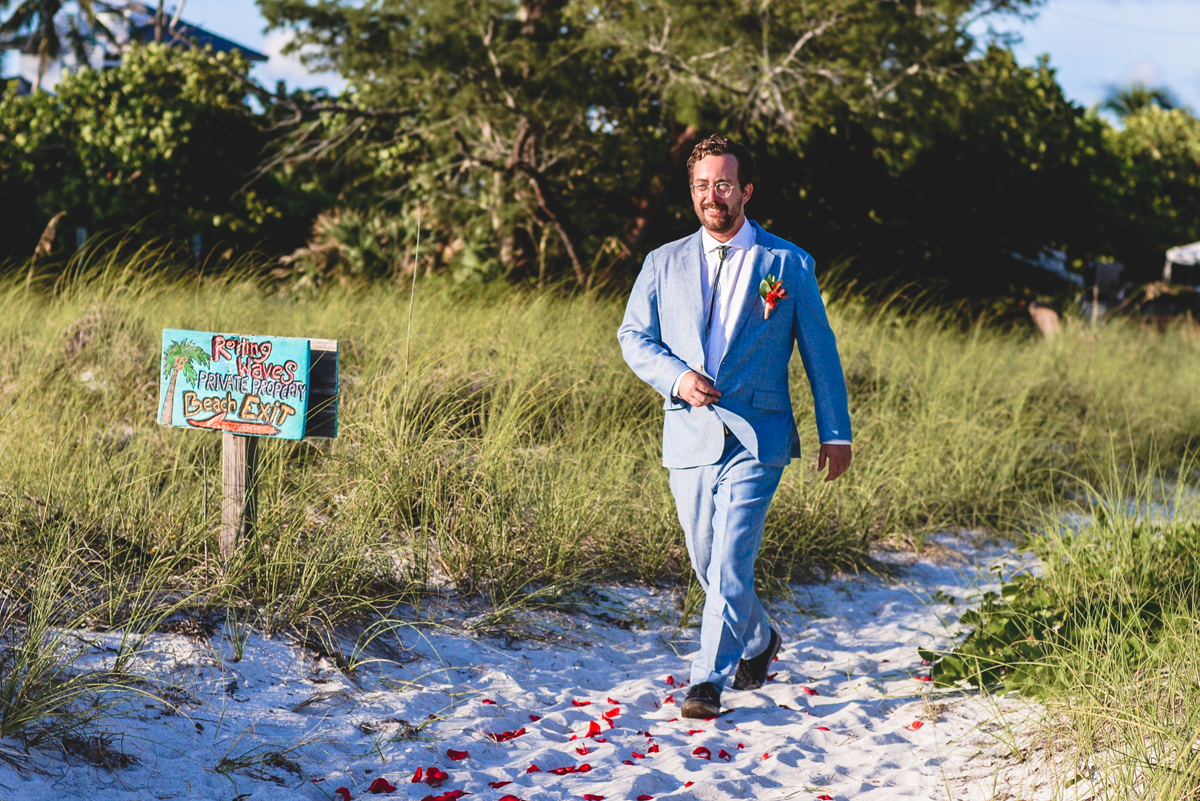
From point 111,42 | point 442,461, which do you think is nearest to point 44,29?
point 111,42

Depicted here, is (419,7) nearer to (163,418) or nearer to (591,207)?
(591,207)

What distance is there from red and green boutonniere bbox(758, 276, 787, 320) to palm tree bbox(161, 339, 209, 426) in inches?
77.2

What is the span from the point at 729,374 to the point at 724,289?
0.97 feet

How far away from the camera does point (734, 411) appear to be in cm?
323

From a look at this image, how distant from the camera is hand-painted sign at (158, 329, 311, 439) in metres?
3.42

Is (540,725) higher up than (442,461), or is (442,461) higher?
(442,461)

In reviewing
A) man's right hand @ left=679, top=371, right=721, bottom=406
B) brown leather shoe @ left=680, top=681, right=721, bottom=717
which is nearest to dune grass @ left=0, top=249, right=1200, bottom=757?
brown leather shoe @ left=680, top=681, right=721, bottom=717

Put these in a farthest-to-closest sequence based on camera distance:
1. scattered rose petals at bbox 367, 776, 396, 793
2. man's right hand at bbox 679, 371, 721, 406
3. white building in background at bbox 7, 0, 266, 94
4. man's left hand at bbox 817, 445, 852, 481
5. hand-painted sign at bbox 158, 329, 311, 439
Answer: white building in background at bbox 7, 0, 266, 94 → hand-painted sign at bbox 158, 329, 311, 439 → man's left hand at bbox 817, 445, 852, 481 → man's right hand at bbox 679, 371, 721, 406 → scattered rose petals at bbox 367, 776, 396, 793

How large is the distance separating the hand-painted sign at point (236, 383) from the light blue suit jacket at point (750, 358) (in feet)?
3.84

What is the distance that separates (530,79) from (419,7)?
120cm

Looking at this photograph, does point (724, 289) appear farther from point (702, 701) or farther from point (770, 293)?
A: point (702, 701)

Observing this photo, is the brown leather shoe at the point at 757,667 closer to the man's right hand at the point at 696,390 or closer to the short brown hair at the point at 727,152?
the man's right hand at the point at 696,390

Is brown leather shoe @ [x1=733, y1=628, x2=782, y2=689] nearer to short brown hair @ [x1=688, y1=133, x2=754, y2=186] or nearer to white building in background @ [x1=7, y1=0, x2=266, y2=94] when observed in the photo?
short brown hair @ [x1=688, y1=133, x2=754, y2=186]

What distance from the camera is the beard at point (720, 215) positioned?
3234mm
